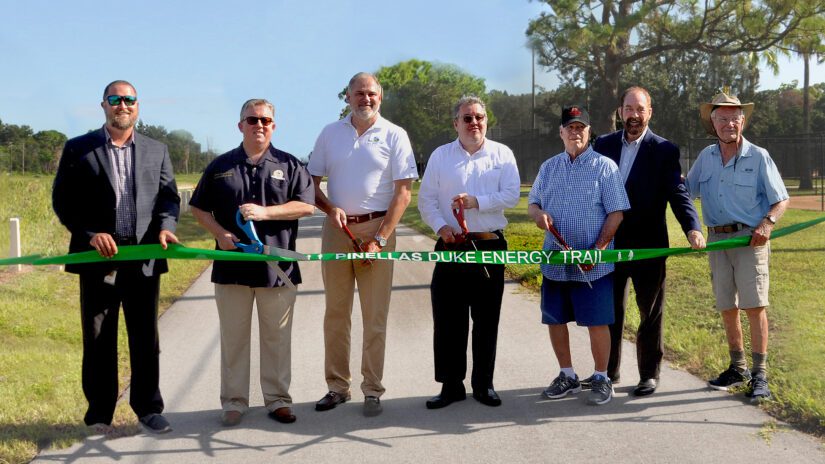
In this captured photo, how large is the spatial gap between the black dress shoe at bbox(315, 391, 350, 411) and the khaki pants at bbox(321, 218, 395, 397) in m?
0.04

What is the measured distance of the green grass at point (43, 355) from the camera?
474 centimetres

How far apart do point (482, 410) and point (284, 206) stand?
1923 millimetres

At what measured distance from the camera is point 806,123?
1436 inches

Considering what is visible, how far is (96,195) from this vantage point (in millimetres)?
4715

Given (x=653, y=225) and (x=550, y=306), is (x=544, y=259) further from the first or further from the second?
(x=653, y=225)

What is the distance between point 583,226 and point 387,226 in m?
1.37

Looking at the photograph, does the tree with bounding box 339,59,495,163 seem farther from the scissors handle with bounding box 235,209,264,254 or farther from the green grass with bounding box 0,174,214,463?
the scissors handle with bounding box 235,209,264,254

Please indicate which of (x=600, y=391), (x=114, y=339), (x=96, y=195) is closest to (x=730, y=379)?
(x=600, y=391)

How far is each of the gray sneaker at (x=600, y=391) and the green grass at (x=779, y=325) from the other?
1.01 m

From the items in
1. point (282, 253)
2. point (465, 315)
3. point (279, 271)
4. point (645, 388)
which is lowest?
point (645, 388)

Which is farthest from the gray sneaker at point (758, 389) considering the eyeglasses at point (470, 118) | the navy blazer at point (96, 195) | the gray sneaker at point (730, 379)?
the navy blazer at point (96, 195)

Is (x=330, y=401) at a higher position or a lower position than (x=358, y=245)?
lower

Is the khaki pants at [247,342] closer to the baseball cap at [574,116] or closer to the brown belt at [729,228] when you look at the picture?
the baseball cap at [574,116]

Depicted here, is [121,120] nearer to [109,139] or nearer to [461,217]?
[109,139]
